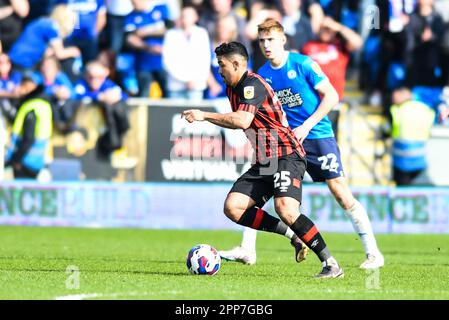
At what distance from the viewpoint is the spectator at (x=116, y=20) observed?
19.6m

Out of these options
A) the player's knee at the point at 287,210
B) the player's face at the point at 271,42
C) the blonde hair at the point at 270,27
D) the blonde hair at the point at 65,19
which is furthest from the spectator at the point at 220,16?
the player's knee at the point at 287,210

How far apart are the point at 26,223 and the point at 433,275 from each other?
Result: 9.40m

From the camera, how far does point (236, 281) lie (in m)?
9.71

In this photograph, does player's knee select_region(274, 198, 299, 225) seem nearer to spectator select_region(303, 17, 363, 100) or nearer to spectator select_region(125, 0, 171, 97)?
spectator select_region(303, 17, 363, 100)

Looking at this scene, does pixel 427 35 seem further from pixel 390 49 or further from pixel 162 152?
pixel 162 152

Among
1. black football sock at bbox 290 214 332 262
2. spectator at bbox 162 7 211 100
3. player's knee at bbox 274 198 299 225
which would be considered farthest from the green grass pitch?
spectator at bbox 162 7 211 100

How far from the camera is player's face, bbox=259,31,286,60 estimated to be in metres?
10.9

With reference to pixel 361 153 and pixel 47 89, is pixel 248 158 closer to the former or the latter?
pixel 361 153

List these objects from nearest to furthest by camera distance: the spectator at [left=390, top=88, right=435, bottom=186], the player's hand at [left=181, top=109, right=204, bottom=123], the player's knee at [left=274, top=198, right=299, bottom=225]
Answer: the player's hand at [left=181, top=109, right=204, bottom=123], the player's knee at [left=274, top=198, right=299, bottom=225], the spectator at [left=390, top=88, right=435, bottom=186]

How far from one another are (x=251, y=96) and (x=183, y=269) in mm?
2218

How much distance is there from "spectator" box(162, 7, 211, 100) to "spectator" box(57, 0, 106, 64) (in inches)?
57.6

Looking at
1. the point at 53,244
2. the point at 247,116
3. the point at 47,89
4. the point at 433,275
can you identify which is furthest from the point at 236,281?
the point at 47,89

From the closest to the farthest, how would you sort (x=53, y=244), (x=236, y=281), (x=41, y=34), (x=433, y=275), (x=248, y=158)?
(x=236, y=281) → (x=433, y=275) → (x=53, y=244) → (x=248, y=158) → (x=41, y=34)

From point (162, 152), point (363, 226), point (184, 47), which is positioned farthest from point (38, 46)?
point (363, 226)
